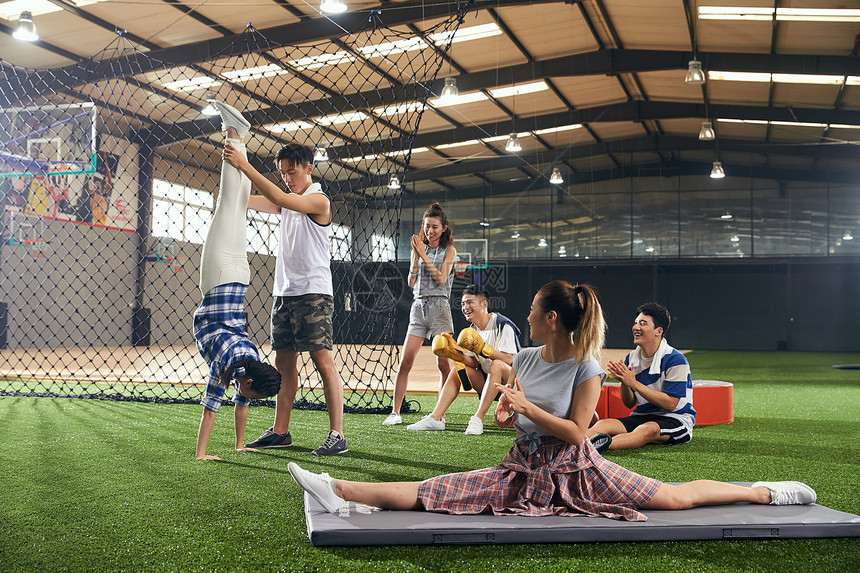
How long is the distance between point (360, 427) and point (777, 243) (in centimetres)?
1471

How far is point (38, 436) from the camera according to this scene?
345 cm

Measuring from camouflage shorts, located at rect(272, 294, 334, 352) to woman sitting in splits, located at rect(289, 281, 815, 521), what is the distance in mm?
1180

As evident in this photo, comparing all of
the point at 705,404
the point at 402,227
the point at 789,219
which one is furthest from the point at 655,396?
the point at 402,227

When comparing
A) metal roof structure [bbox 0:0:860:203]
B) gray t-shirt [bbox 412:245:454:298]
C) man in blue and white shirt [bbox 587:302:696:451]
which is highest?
metal roof structure [bbox 0:0:860:203]

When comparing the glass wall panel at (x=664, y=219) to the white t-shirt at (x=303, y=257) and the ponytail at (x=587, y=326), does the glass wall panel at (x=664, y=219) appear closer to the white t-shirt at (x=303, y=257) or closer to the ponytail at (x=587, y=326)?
the white t-shirt at (x=303, y=257)

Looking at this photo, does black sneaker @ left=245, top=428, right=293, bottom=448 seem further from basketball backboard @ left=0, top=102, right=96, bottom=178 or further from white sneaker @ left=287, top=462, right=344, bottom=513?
basketball backboard @ left=0, top=102, right=96, bottom=178

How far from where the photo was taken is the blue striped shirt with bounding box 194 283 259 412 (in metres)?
2.81

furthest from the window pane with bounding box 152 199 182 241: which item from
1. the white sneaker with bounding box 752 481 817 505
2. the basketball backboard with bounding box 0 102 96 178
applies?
the white sneaker with bounding box 752 481 817 505

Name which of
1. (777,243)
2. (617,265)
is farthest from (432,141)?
(777,243)

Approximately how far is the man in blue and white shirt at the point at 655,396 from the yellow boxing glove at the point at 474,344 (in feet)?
3.22

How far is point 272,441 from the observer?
129 inches

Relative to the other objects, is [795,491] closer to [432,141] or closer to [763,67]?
[763,67]

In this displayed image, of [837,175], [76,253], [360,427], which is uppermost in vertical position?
[837,175]

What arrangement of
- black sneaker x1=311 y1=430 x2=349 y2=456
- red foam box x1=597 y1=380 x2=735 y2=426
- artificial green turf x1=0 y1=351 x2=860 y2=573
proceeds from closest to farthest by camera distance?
artificial green turf x1=0 y1=351 x2=860 y2=573 < black sneaker x1=311 y1=430 x2=349 y2=456 < red foam box x1=597 y1=380 x2=735 y2=426
